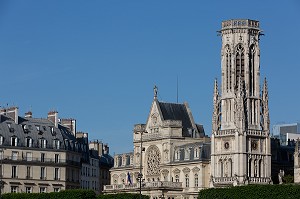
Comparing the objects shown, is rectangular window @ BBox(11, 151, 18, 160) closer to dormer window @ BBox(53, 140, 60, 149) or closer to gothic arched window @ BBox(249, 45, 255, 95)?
dormer window @ BBox(53, 140, 60, 149)

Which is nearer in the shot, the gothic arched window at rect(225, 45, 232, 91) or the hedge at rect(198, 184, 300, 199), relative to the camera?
the hedge at rect(198, 184, 300, 199)

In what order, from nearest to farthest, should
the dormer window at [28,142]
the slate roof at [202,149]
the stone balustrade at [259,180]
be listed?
1. the stone balustrade at [259,180]
2. the slate roof at [202,149]
3. the dormer window at [28,142]

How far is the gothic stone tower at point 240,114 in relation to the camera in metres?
A: 134

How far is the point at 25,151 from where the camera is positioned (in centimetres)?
15200

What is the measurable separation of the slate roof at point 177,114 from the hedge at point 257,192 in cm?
2466

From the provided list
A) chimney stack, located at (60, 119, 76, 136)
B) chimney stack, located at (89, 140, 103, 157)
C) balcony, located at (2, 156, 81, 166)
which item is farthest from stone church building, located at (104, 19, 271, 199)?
chimney stack, located at (89, 140, 103, 157)

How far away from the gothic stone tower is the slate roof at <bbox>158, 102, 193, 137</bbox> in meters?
12.9

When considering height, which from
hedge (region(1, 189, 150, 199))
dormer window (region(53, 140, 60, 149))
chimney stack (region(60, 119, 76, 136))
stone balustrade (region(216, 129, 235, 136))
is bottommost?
hedge (region(1, 189, 150, 199))

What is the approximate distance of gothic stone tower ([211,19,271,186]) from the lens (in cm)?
13450

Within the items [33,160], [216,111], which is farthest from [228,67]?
[33,160]

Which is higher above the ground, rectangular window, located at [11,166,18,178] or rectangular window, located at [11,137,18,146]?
rectangular window, located at [11,137,18,146]

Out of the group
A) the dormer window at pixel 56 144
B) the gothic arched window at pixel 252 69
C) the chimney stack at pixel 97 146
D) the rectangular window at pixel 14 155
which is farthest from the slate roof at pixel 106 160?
the gothic arched window at pixel 252 69

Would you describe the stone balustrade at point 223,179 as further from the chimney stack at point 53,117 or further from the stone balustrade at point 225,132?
the chimney stack at point 53,117

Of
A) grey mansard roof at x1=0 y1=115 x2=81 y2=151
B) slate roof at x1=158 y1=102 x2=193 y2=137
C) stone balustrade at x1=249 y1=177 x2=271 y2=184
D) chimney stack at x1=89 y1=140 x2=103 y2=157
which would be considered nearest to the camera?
stone balustrade at x1=249 y1=177 x2=271 y2=184
